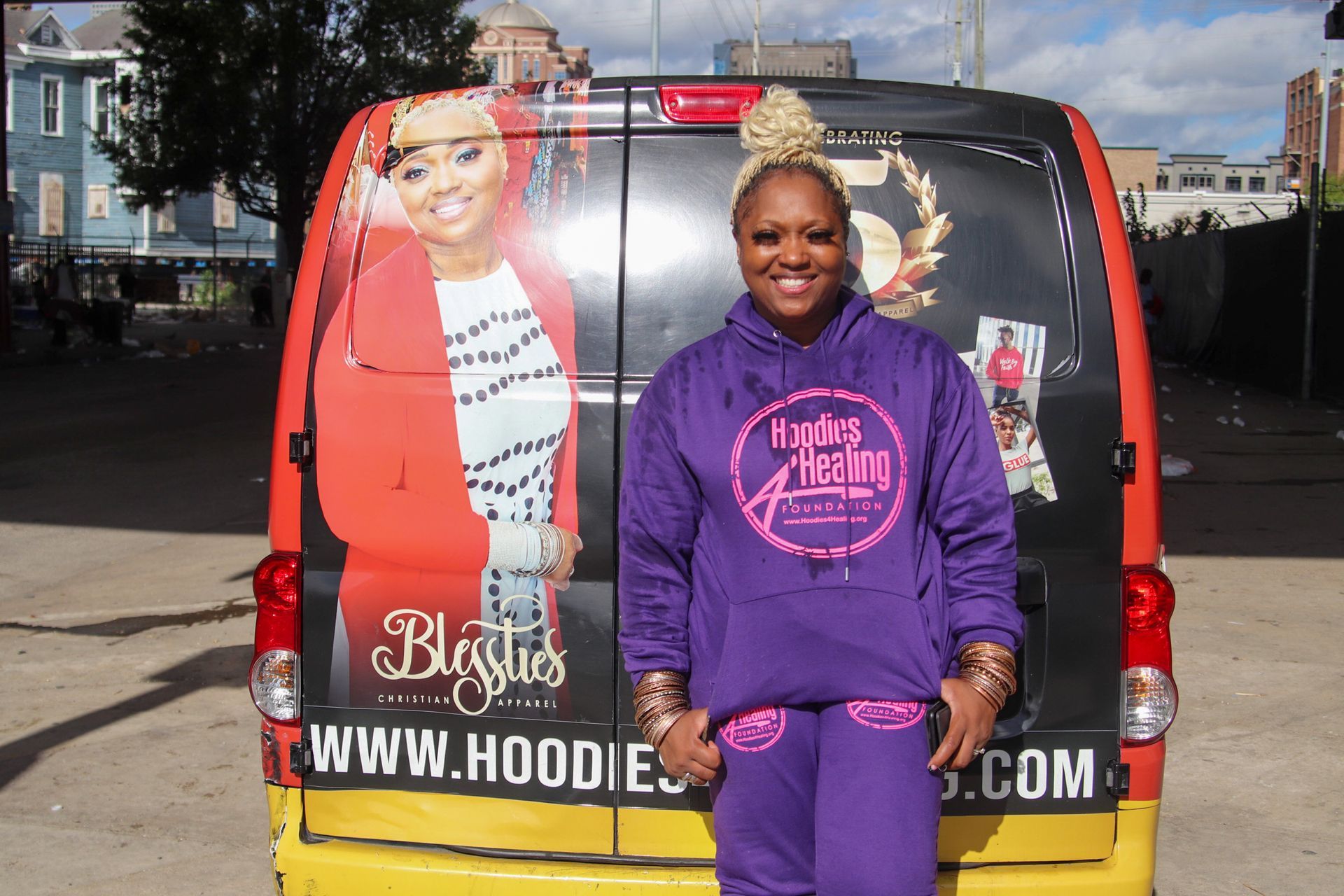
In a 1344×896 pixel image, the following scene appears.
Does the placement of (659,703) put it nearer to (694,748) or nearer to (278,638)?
(694,748)

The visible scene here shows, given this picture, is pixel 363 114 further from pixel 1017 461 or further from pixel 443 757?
pixel 1017 461

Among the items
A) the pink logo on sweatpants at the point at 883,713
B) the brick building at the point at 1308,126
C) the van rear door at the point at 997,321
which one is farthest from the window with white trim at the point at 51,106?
the brick building at the point at 1308,126

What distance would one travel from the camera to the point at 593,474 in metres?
2.61

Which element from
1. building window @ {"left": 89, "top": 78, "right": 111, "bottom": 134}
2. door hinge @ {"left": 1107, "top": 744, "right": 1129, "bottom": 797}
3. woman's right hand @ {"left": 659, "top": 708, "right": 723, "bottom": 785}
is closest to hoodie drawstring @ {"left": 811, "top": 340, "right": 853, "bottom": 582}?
woman's right hand @ {"left": 659, "top": 708, "right": 723, "bottom": 785}

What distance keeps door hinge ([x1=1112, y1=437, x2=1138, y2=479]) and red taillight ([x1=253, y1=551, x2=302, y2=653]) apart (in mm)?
1673

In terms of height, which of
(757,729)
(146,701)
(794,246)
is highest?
(794,246)

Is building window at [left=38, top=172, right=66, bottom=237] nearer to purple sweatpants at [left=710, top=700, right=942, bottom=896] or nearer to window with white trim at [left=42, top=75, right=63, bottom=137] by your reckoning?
window with white trim at [left=42, top=75, right=63, bottom=137]

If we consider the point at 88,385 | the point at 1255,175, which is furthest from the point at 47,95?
the point at 1255,175

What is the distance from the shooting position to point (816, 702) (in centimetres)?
219

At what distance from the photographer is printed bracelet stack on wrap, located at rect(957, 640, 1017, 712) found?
2209 millimetres

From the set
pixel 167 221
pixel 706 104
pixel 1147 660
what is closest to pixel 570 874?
pixel 1147 660

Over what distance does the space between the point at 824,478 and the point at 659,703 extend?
49 centimetres

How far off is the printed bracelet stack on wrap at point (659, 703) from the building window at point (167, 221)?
51.2m

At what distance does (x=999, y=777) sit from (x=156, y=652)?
196 inches
